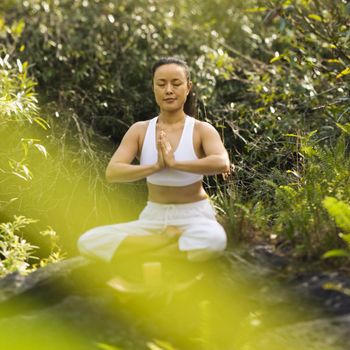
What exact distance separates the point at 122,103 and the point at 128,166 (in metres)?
4.29

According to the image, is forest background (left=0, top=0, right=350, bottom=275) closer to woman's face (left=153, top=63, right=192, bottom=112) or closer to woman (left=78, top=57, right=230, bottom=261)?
woman (left=78, top=57, right=230, bottom=261)

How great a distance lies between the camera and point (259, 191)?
18.3 feet

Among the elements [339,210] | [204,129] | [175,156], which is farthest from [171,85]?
[339,210]

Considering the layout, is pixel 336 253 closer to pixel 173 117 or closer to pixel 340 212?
pixel 340 212

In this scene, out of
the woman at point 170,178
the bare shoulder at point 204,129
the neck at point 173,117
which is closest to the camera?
the woman at point 170,178

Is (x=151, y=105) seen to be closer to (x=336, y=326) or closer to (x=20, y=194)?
(x=20, y=194)

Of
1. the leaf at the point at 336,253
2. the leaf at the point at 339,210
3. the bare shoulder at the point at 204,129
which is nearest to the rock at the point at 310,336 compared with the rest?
the leaf at the point at 336,253

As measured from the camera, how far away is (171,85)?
4.35m

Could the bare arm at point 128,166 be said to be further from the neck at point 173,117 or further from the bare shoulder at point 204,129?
the bare shoulder at point 204,129

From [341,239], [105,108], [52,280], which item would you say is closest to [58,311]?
[52,280]

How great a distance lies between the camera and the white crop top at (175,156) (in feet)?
13.8

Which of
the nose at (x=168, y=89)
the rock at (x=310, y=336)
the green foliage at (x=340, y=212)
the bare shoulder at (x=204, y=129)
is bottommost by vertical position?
the rock at (x=310, y=336)

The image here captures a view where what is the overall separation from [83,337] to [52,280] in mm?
577

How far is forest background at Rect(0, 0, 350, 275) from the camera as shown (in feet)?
20.7
